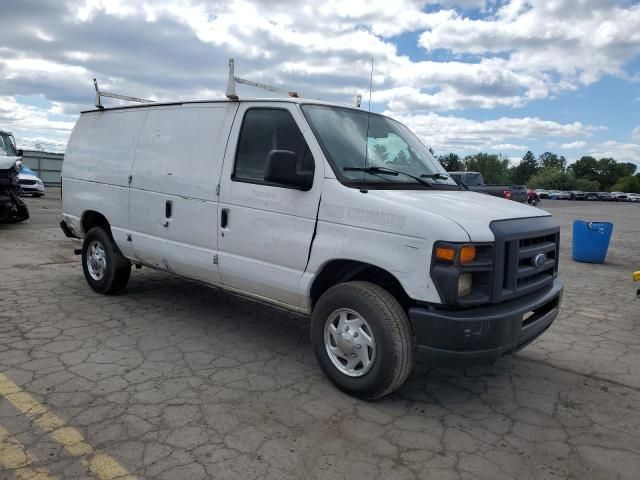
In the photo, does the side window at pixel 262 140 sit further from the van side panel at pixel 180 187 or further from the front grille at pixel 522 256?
the front grille at pixel 522 256

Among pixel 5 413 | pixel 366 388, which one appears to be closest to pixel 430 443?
pixel 366 388

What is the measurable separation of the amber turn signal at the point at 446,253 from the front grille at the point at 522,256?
0.35 metres

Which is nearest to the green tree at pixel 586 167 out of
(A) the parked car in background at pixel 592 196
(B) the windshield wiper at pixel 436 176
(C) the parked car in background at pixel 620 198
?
(C) the parked car in background at pixel 620 198

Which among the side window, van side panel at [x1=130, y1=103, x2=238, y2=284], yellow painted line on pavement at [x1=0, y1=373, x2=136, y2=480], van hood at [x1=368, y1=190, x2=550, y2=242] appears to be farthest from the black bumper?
van side panel at [x1=130, y1=103, x2=238, y2=284]

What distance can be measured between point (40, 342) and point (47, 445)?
1821 mm

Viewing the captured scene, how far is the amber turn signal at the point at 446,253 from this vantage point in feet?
10.2

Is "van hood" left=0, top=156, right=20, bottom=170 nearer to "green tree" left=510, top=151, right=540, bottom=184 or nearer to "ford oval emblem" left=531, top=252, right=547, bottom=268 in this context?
"ford oval emblem" left=531, top=252, right=547, bottom=268

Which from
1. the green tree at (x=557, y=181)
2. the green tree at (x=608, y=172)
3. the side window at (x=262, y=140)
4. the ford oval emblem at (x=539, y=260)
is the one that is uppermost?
the green tree at (x=608, y=172)

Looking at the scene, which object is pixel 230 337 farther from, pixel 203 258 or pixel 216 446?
pixel 216 446

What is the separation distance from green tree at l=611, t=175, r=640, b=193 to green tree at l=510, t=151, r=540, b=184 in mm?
21853

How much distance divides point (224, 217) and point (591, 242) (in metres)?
8.40

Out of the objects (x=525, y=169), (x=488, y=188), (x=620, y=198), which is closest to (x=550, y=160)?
(x=525, y=169)

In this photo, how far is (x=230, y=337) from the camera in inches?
190

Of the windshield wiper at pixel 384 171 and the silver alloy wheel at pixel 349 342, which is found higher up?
the windshield wiper at pixel 384 171
